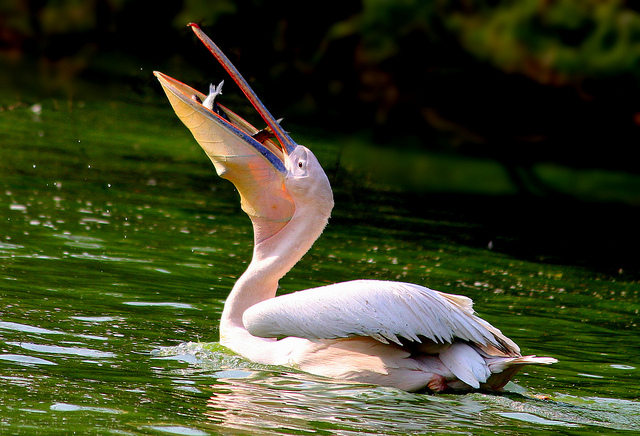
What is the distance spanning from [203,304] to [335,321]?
1.69 meters

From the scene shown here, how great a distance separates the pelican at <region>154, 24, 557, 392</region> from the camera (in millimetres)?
3971

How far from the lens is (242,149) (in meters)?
4.74

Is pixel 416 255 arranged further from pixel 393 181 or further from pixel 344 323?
pixel 393 181

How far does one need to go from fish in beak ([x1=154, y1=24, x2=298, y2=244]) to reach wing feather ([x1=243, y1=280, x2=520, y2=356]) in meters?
0.81

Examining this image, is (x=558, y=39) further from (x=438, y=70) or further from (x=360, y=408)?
(x=360, y=408)

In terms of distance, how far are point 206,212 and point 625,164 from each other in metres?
12.4

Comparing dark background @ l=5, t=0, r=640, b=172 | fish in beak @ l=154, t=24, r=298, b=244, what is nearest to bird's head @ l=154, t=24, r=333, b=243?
fish in beak @ l=154, t=24, r=298, b=244

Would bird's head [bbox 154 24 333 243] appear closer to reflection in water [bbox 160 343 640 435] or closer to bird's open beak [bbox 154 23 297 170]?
bird's open beak [bbox 154 23 297 170]

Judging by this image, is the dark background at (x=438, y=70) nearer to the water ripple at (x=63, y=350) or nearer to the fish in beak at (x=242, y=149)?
the fish in beak at (x=242, y=149)

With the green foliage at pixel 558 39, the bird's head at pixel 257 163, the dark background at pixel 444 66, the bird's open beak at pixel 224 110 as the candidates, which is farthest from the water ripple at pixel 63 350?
the green foliage at pixel 558 39

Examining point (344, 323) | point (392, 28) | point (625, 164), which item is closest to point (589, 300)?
point (344, 323)

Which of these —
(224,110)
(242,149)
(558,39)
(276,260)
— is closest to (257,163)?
(242,149)

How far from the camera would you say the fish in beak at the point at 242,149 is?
4.73 metres

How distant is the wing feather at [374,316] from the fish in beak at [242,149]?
0.81 m
